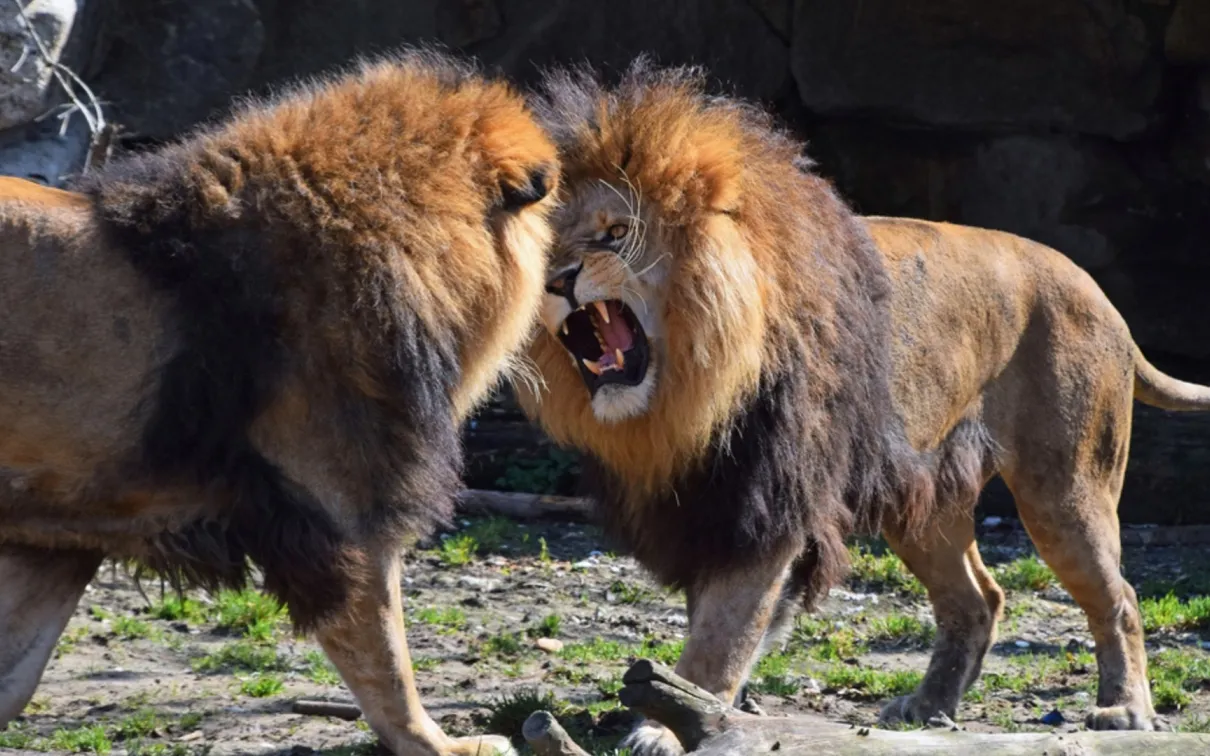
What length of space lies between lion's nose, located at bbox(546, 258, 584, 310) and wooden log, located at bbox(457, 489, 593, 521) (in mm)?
3517

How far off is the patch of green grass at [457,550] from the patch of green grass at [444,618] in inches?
28.4

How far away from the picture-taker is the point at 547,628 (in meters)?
5.57

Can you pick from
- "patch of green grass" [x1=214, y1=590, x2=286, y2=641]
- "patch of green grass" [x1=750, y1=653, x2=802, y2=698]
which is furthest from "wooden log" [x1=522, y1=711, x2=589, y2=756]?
"patch of green grass" [x1=214, y1=590, x2=286, y2=641]

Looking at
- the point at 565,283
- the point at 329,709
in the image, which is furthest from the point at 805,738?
the point at 329,709

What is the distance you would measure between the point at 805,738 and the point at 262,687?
2.17m

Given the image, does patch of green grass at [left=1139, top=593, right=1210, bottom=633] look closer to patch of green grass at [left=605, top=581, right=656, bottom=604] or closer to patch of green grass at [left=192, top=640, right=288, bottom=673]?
patch of green grass at [left=605, top=581, right=656, bottom=604]

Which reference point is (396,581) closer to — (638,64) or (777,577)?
(777,577)

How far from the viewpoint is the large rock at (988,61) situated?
25.2ft

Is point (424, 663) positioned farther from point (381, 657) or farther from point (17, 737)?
point (381, 657)

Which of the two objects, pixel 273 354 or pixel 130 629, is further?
pixel 130 629

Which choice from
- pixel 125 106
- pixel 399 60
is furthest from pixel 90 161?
pixel 399 60

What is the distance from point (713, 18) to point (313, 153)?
4666 millimetres

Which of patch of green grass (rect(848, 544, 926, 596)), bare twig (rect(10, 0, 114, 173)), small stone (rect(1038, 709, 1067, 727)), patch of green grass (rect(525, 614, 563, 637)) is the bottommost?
small stone (rect(1038, 709, 1067, 727))

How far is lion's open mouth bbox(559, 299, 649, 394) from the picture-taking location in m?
3.82
